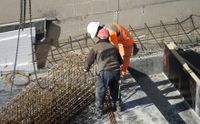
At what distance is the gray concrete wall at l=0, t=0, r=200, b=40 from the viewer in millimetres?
9500

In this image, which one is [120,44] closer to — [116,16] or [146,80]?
[146,80]

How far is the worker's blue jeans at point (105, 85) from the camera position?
6.46m

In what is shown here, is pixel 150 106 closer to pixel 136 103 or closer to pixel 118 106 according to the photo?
pixel 136 103

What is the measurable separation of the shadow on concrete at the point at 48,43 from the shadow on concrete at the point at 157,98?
2.33 metres

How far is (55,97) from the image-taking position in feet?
22.2

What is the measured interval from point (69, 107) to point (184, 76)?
2321 millimetres

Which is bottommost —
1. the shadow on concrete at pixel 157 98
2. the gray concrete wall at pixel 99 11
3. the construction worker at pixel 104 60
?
the shadow on concrete at pixel 157 98

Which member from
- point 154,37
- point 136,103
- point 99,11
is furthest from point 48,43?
point 136,103

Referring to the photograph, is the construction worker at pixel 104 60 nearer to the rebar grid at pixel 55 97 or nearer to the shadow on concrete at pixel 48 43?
the rebar grid at pixel 55 97

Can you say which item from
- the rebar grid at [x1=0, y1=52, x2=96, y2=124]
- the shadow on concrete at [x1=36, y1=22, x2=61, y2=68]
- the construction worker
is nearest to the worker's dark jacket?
the construction worker

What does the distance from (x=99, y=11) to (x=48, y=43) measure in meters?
1.42

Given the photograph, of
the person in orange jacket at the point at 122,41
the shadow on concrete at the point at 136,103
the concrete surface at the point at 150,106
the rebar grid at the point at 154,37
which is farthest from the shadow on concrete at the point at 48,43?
the shadow on concrete at the point at 136,103

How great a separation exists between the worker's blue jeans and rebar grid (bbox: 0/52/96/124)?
488 millimetres

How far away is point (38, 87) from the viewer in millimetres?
6672
